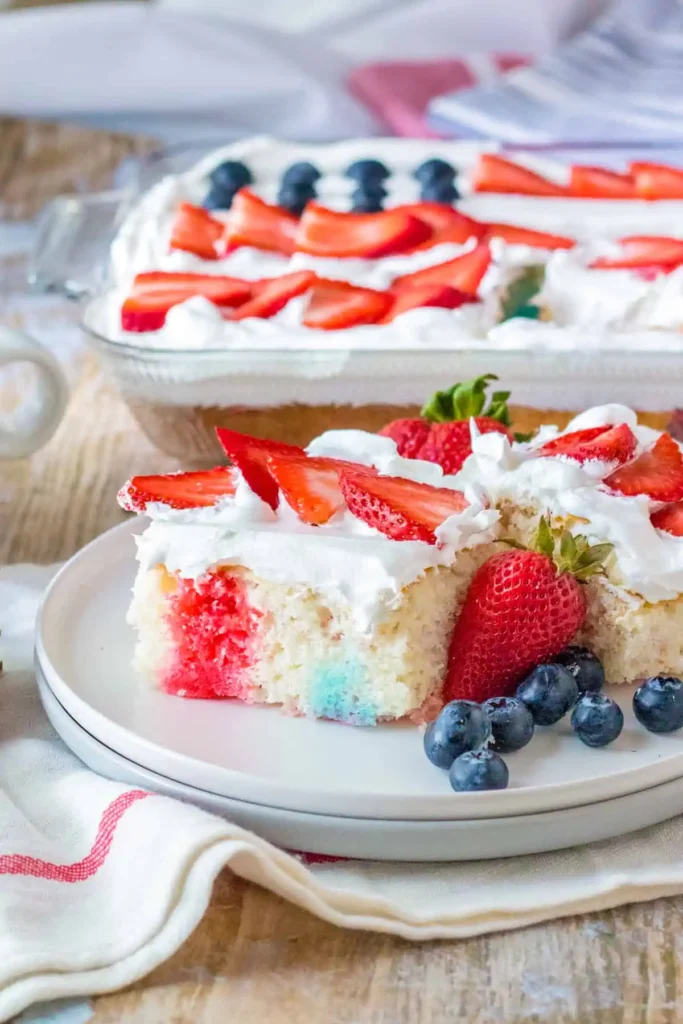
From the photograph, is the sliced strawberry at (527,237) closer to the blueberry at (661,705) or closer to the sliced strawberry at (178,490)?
the sliced strawberry at (178,490)

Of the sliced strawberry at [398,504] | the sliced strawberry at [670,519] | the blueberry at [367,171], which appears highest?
the sliced strawberry at [398,504]

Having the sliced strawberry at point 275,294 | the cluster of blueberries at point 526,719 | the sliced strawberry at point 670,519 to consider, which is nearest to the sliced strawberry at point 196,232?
the sliced strawberry at point 275,294

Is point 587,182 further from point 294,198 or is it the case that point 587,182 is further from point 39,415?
point 39,415

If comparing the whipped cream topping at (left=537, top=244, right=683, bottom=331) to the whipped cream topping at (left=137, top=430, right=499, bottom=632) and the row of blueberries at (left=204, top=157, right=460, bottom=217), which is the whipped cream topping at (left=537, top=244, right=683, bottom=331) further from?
the whipped cream topping at (left=137, top=430, right=499, bottom=632)

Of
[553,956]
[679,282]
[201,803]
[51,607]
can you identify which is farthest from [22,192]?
[553,956]

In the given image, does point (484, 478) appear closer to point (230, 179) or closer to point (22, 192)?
point (230, 179)

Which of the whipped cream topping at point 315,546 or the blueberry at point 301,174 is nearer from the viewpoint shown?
the whipped cream topping at point 315,546
